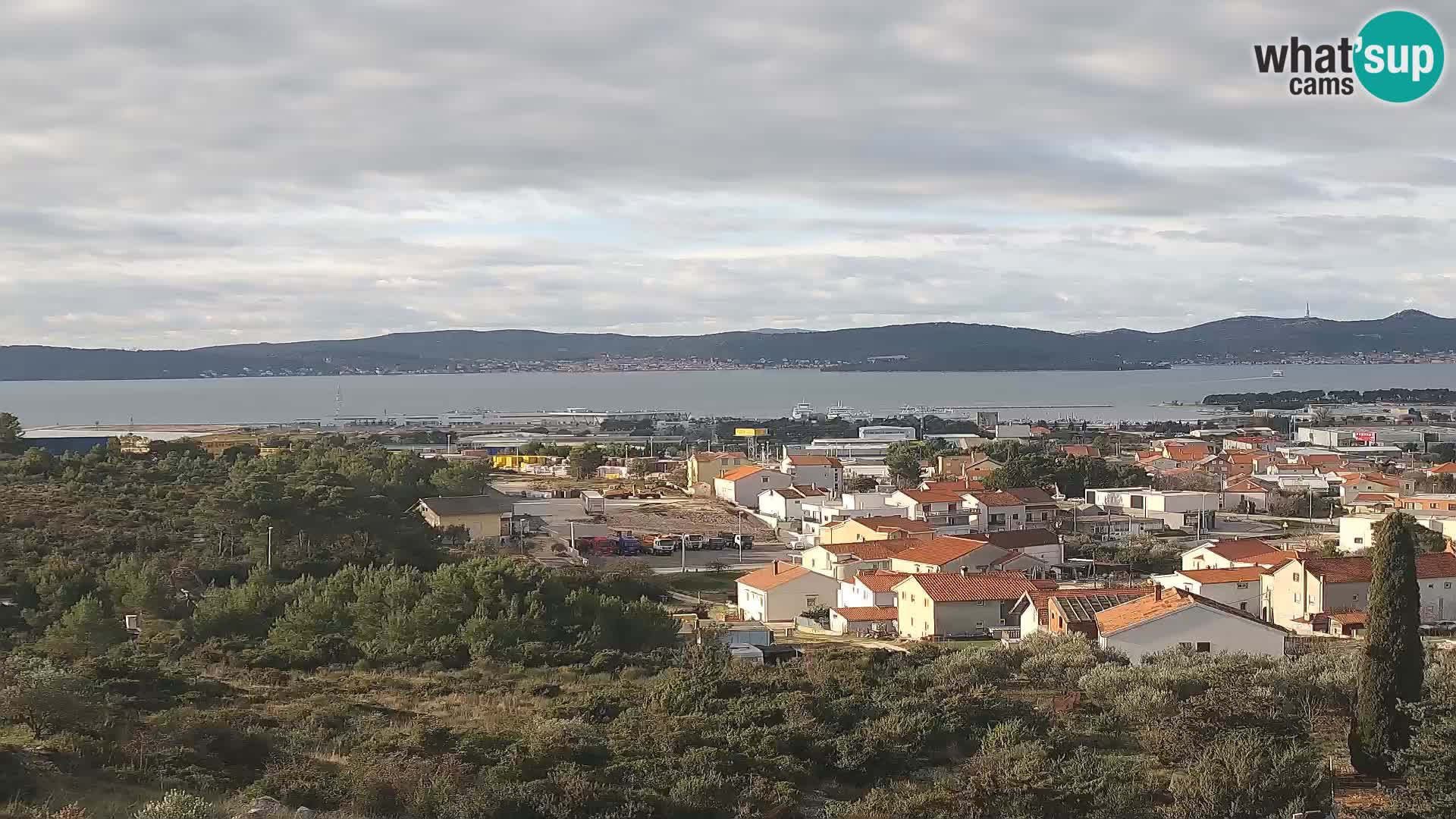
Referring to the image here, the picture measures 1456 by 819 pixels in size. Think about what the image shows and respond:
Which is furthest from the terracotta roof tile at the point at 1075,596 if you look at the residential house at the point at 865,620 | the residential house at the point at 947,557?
the residential house at the point at 947,557

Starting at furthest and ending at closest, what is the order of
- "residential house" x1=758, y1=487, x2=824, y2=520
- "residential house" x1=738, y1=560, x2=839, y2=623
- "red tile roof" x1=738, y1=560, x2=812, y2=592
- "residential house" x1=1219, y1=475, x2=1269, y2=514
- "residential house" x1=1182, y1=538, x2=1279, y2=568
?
"residential house" x1=1219, y1=475, x2=1269, y2=514 → "residential house" x1=758, y1=487, x2=824, y2=520 → "residential house" x1=1182, y1=538, x2=1279, y2=568 → "red tile roof" x1=738, y1=560, x2=812, y2=592 → "residential house" x1=738, y1=560, x2=839, y2=623

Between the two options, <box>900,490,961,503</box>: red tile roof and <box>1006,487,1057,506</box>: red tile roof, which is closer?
<box>900,490,961,503</box>: red tile roof

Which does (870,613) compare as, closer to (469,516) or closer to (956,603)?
(956,603)

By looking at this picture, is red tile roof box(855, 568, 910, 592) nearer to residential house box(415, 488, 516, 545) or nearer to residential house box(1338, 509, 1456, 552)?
residential house box(1338, 509, 1456, 552)

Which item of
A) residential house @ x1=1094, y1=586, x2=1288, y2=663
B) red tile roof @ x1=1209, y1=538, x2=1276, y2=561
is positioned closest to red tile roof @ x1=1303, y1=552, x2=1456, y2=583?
red tile roof @ x1=1209, y1=538, x2=1276, y2=561

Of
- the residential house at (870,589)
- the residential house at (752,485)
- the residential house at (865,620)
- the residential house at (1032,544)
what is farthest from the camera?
the residential house at (752,485)

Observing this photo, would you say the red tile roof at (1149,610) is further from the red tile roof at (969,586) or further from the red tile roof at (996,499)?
the red tile roof at (996,499)

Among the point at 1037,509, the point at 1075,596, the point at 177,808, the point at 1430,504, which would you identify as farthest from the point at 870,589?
the point at 1430,504
